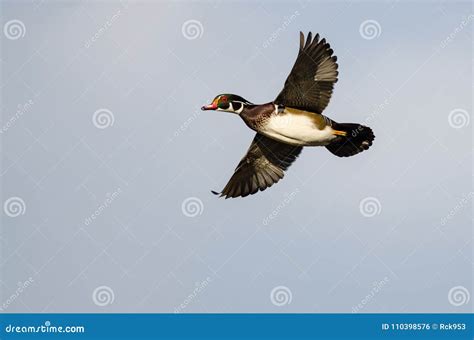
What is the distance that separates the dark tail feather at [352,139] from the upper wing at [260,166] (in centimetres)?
109

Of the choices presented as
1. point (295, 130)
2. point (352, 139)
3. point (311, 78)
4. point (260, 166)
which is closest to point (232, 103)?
point (295, 130)

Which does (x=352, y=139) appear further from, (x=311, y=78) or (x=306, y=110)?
(x=311, y=78)

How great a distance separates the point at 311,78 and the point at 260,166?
88.4 inches

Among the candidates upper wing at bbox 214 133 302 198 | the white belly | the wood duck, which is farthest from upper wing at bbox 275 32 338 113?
upper wing at bbox 214 133 302 198

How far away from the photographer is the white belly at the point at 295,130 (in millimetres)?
19625

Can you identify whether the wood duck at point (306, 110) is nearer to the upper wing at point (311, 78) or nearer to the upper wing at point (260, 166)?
the upper wing at point (311, 78)

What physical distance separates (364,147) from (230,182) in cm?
254

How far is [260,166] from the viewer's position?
69.4 ft

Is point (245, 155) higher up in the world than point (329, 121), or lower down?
lower down

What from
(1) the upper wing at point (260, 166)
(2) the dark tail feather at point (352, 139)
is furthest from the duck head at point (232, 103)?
(2) the dark tail feather at point (352, 139)

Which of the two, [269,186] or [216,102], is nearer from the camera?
[216,102]
